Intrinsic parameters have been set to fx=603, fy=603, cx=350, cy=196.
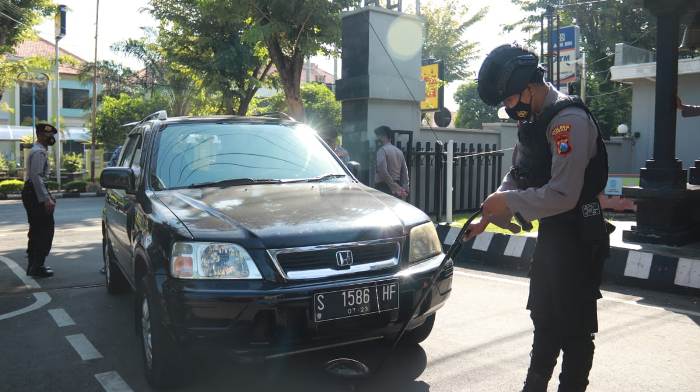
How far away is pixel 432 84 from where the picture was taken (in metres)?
19.0

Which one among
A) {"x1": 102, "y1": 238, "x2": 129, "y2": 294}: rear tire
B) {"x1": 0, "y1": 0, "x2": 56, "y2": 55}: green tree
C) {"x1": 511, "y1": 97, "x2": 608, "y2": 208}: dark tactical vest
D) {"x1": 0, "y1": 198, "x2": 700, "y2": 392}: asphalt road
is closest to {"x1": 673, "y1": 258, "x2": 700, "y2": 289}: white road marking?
{"x1": 0, "y1": 198, "x2": 700, "y2": 392}: asphalt road

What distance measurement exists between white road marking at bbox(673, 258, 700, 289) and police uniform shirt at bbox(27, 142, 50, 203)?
6.59 m

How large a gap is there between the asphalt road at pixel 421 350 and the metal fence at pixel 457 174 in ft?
13.4

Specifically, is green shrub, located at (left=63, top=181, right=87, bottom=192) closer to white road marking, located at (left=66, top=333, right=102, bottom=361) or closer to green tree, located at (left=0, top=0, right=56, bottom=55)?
green tree, located at (left=0, top=0, right=56, bottom=55)

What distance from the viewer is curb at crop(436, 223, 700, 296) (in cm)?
557

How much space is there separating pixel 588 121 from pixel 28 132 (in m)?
46.7

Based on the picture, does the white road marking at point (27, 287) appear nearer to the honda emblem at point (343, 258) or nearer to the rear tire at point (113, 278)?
the rear tire at point (113, 278)

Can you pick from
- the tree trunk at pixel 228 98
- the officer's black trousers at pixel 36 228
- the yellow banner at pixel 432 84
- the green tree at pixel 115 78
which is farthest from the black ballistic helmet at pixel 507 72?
the green tree at pixel 115 78

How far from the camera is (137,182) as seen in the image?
4.16 metres

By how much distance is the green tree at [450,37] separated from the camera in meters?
33.1

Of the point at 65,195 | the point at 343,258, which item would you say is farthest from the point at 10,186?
the point at 343,258

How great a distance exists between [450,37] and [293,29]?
2207cm

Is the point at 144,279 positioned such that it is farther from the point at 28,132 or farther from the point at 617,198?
the point at 28,132

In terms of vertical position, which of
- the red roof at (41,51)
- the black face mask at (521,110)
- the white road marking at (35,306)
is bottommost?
the white road marking at (35,306)
